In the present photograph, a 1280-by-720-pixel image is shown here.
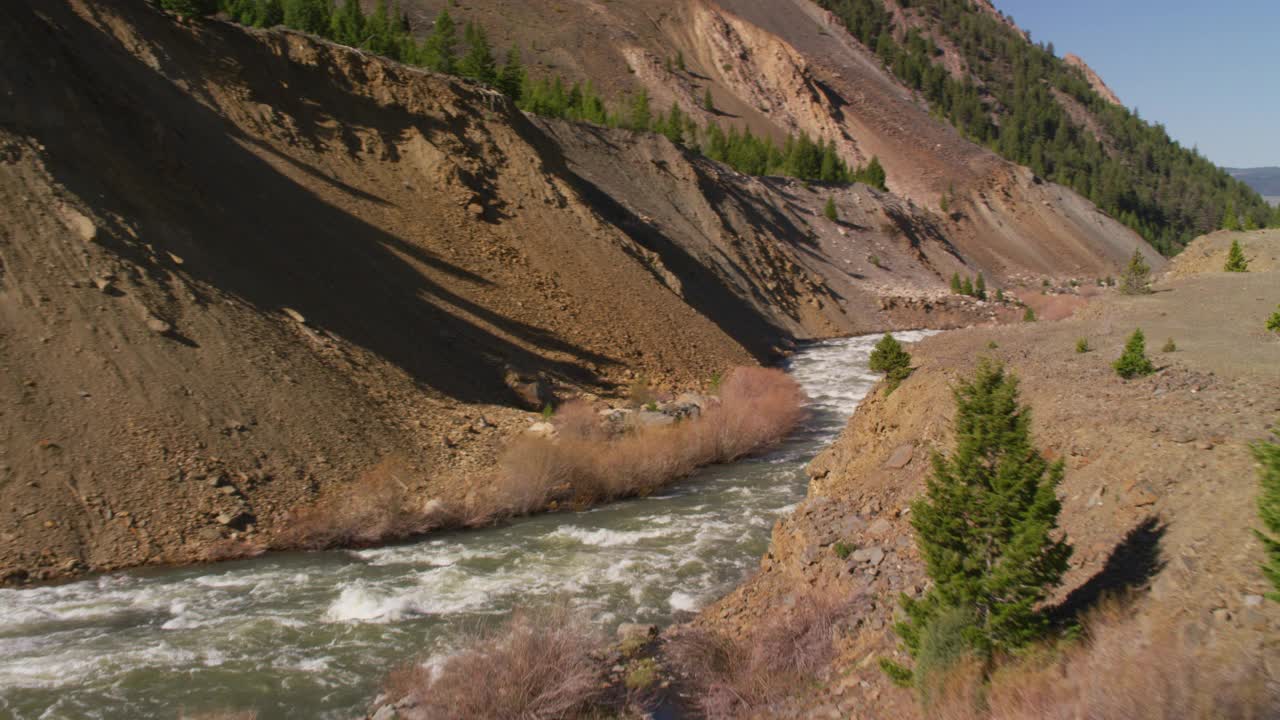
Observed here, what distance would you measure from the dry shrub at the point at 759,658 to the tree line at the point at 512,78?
28478mm

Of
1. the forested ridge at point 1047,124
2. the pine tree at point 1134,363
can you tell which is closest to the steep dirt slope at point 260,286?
the pine tree at point 1134,363

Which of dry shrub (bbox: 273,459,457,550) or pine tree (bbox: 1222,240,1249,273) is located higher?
pine tree (bbox: 1222,240,1249,273)

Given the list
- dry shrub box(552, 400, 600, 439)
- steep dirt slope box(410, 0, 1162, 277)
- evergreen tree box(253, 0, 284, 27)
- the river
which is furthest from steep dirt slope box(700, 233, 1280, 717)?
steep dirt slope box(410, 0, 1162, 277)

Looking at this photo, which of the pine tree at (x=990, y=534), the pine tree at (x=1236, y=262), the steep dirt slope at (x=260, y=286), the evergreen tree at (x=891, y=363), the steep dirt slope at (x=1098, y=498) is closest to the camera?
the pine tree at (x=990, y=534)

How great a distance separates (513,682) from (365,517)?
765 centimetres

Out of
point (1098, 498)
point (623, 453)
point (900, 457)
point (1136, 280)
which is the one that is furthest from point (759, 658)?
point (1136, 280)

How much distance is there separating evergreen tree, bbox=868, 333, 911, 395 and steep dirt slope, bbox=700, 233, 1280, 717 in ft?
1.28

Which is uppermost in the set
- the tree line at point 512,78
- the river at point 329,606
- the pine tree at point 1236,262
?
the tree line at point 512,78

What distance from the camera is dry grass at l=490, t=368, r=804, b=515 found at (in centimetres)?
1650

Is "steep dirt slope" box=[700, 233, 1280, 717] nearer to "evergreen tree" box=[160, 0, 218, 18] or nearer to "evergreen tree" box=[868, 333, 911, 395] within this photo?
"evergreen tree" box=[868, 333, 911, 395]

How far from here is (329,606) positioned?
11469mm

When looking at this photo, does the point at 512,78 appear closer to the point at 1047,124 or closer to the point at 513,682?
the point at 513,682

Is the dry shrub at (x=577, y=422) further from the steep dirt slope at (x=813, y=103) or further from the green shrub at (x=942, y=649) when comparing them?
the steep dirt slope at (x=813, y=103)

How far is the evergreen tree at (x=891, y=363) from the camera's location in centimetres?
1872
